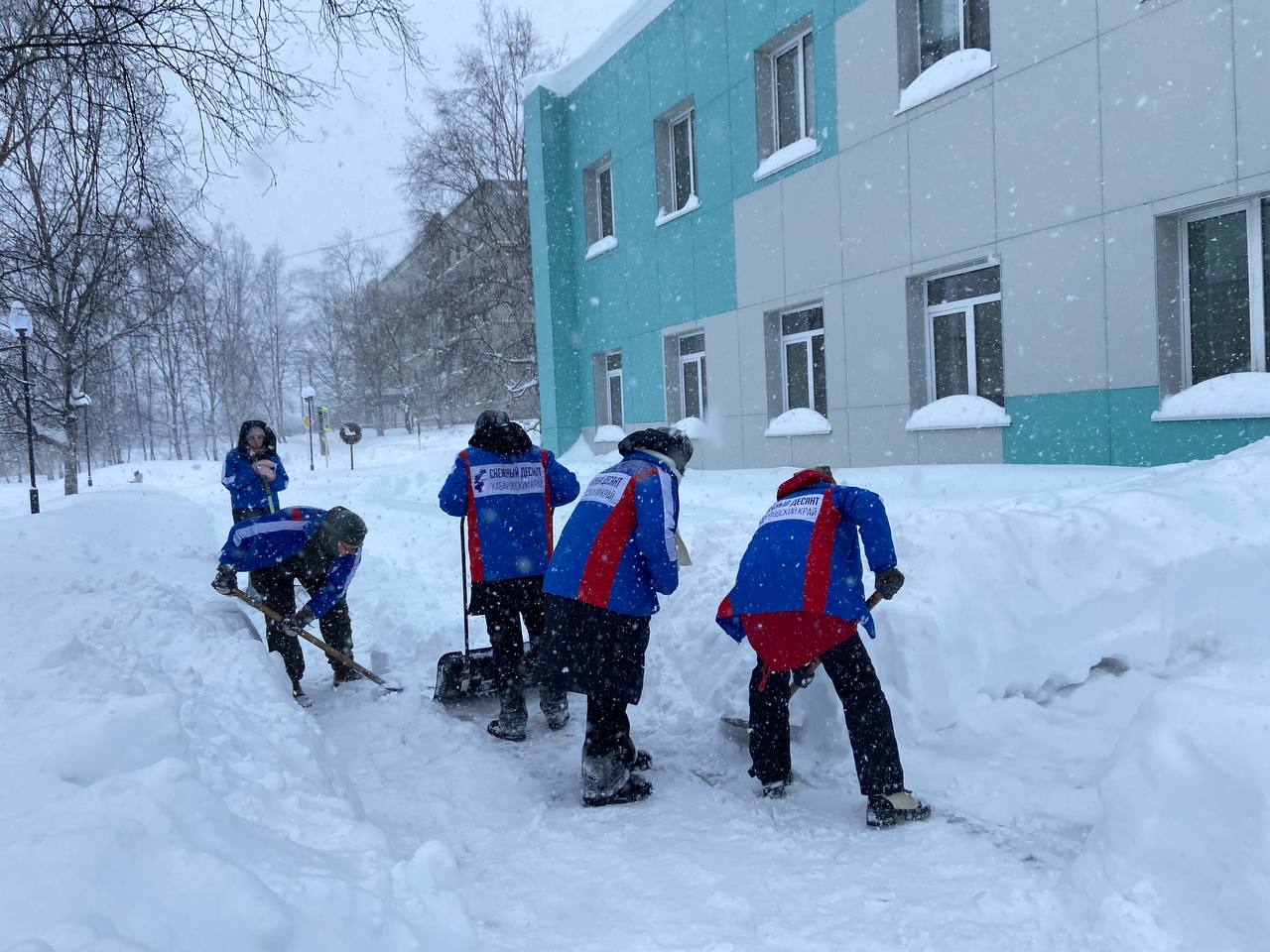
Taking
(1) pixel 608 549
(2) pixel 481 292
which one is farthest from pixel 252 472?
(2) pixel 481 292

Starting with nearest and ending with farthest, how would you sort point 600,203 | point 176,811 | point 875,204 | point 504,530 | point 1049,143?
point 176,811, point 504,530, point 1049,143, point 875,204, point 600,203

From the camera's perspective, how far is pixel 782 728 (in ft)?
11.0

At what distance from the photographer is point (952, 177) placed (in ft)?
26.0

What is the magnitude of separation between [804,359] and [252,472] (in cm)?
696

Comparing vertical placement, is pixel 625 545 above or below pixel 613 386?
below

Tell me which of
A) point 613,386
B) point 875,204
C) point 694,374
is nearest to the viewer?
point 875,204

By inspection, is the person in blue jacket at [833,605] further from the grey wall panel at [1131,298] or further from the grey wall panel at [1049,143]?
the grey wall panel at [1049,143]

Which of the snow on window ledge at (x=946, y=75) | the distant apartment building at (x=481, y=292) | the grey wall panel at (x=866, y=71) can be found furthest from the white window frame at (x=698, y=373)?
the distant apartment building at (x=481, y=292)

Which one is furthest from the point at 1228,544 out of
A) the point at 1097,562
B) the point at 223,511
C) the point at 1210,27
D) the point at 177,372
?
the point at 177,372

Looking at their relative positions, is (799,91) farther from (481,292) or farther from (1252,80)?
(481,292)

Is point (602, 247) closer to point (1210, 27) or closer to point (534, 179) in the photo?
point (534, 179)

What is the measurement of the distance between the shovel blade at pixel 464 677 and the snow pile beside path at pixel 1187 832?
309cm

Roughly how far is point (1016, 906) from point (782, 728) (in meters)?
1.12

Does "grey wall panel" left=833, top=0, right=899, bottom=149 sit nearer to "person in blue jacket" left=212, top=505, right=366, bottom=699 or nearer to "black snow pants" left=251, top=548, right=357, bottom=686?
"person in blue jacket" left=212, top=505, right=366, bottom=699
